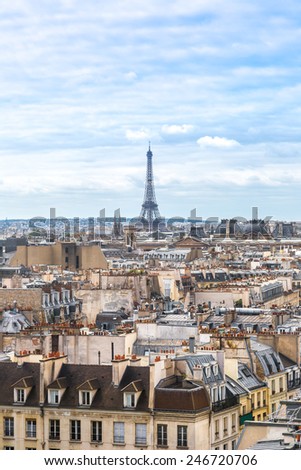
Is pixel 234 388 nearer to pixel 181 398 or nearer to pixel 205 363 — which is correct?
pixel 205 363

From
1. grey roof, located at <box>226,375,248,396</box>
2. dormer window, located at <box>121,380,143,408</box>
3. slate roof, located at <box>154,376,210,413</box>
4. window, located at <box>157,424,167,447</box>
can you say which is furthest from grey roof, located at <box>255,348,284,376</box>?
window, located at <box>157,424,167,447</box>

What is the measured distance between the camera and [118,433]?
107 ft

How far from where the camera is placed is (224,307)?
59.5m

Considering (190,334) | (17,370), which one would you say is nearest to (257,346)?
(190,334)

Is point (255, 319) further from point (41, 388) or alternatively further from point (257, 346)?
point (41, 388)

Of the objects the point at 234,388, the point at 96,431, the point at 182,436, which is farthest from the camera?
the point at 234,388

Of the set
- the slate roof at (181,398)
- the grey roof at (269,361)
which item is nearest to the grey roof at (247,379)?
the grey roof at (269,361)

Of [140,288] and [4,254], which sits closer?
[140,288]

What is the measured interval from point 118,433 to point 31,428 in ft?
7.25

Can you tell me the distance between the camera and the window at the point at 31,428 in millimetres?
33312

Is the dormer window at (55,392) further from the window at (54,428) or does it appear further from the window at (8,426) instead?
the window at (8,426)

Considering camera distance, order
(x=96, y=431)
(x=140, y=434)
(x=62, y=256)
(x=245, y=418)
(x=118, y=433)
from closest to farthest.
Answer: (x=140, y=434)
(x=118, y=433)
(x=96, y=431)
(x=245, y=418)
(x=62, y=256)

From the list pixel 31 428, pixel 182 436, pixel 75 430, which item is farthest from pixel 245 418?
pixel 31 428
